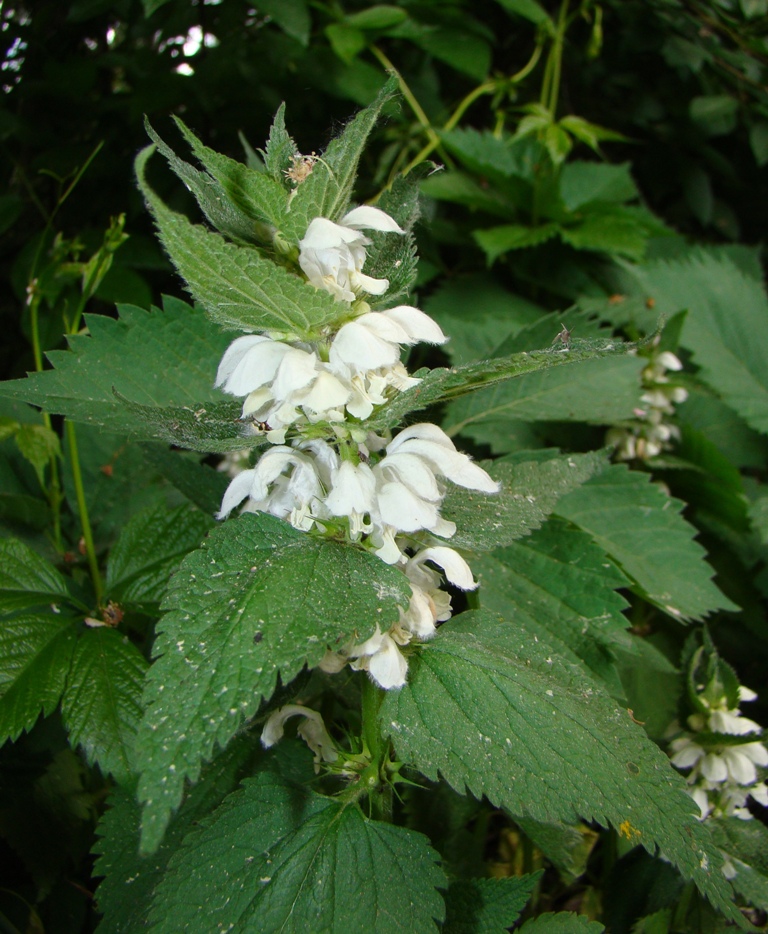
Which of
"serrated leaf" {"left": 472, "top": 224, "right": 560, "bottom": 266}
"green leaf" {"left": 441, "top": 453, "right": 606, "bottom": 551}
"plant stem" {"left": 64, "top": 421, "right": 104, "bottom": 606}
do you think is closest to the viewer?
"green leaf" {"left": 441, "top": 453, "right": 606, "bottom": 551}

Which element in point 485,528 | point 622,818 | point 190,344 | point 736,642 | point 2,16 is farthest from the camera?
point 2,16

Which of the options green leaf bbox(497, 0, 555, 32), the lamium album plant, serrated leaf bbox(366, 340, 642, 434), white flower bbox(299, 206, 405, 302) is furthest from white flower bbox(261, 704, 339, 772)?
green leaf bbox(497, 0, 555, 32)

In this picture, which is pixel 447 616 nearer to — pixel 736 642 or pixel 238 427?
pixel 238 427

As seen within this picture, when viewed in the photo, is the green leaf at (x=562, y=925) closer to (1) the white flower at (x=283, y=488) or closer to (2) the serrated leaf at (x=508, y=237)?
(1) the white flower at (x=283, y=488)

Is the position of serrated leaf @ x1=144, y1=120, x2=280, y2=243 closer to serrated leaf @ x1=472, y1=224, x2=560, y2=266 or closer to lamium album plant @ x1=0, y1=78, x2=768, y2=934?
lamium album plant @ x1=0, y1=78, x2=768, y2=934

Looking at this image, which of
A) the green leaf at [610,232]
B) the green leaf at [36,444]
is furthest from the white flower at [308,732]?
the green leaf at [610,232]

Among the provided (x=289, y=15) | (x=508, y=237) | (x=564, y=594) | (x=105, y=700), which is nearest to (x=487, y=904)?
(x=564, y=594)

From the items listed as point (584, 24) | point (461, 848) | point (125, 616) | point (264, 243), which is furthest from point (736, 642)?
point (584, 24)
